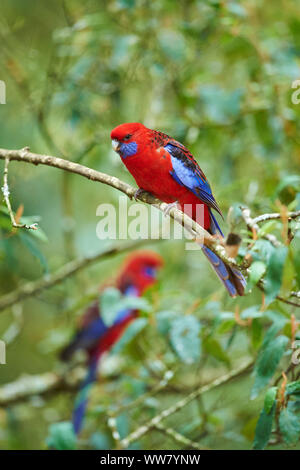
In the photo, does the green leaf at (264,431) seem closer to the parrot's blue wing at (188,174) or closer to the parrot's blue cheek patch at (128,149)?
the parrot's blue wing at (188,174)

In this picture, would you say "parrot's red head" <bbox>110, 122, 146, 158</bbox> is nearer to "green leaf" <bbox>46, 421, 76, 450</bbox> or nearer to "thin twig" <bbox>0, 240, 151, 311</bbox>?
"thin twig" <bbox>0, 240, 151, 311</bbox>

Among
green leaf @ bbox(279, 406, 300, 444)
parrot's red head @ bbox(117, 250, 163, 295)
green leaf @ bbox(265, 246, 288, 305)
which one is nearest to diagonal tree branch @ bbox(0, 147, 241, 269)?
green leaf @ bbox(265, 246, 288, 305)

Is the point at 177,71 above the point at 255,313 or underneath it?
above

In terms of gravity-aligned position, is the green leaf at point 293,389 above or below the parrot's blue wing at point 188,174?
below

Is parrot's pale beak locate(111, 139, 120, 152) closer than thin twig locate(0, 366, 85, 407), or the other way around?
parrot's pale beak locate(111, 139, 120, 152)

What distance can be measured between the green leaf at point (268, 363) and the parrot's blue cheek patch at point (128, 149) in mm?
1057

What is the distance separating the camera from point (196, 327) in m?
2.51

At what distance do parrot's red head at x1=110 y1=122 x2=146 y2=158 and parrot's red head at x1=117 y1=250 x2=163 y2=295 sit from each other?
2101mm

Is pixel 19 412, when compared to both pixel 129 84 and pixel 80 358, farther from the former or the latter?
pixel 129 84

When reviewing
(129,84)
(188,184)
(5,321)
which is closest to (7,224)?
(188,184)

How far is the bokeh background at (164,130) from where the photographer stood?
291 centimetres

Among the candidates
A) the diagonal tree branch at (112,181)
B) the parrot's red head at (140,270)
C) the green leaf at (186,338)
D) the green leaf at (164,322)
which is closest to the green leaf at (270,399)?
the diagonal tree branch at (112,181)

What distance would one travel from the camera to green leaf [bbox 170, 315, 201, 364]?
245 centimetres

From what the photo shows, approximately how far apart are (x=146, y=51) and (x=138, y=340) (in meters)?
2.01
